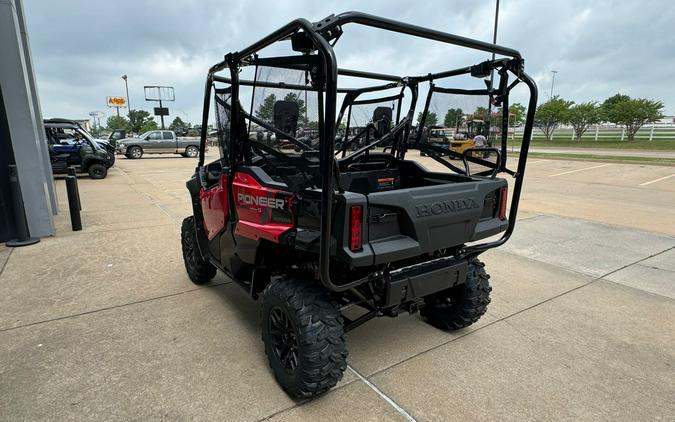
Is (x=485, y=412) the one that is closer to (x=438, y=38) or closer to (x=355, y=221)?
(x=355, y=221)

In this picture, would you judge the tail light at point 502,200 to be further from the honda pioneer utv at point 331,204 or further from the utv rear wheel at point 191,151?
the utv rear wheel at point 191,151

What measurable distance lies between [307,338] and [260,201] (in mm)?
844

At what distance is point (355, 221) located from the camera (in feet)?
6.37

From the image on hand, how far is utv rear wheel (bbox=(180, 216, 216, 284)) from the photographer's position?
12.7 feet

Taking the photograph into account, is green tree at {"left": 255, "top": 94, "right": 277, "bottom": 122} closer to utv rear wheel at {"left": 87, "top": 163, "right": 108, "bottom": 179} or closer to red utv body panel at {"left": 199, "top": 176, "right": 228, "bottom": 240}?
red utv body panel at {"left": 199, "top": 176, "right": 228, "bottom": 240}

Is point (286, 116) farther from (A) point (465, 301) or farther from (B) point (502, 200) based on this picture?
(A) point (465, 301)

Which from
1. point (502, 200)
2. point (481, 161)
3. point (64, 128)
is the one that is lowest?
point (502, 200)

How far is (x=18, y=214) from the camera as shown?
17.6ft

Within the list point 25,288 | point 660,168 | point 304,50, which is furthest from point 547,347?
point 660,168

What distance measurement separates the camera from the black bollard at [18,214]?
5273mm

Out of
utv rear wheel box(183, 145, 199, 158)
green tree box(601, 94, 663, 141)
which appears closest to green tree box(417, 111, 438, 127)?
utv rear wheel box(183, 145, 199, 158)

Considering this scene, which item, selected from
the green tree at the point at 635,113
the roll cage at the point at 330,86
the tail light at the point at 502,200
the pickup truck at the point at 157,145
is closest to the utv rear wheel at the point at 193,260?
the roll cage at the point at 330,86

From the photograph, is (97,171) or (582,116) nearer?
(97,171)

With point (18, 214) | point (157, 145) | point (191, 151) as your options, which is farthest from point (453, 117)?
point (157, 145)
